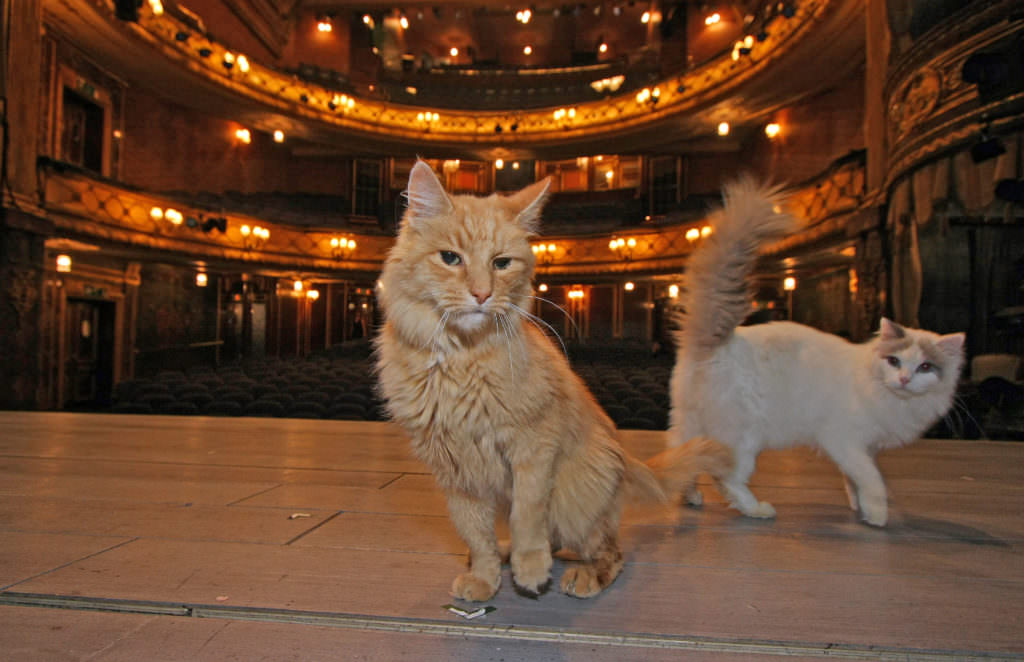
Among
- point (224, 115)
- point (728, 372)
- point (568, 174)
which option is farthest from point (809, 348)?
point (568, 174)

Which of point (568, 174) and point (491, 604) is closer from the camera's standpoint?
point (491, 604)

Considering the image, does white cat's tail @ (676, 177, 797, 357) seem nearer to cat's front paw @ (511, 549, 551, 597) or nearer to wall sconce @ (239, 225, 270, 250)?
cat's front paw @ (511, 549, 551, 597)

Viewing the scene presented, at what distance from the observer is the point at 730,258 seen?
157 cm

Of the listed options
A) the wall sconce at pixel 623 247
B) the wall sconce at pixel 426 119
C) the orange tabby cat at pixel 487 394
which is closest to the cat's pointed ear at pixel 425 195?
the orange tabby cat at pixel 487 394

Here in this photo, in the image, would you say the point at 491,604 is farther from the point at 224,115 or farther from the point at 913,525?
the point at 224,115

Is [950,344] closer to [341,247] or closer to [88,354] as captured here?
[88,354]

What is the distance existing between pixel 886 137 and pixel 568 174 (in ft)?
46.5

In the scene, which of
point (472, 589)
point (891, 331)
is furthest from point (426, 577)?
point (891, 331)

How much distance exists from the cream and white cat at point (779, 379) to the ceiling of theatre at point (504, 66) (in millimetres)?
9980

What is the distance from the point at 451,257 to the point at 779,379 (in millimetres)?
1102

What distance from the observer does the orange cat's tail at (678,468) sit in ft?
4.27

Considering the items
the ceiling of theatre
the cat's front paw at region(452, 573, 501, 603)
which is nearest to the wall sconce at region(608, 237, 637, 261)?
the ceiling of theatre

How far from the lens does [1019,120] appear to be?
4.51 m

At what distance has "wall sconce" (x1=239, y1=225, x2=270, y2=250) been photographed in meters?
13.5
